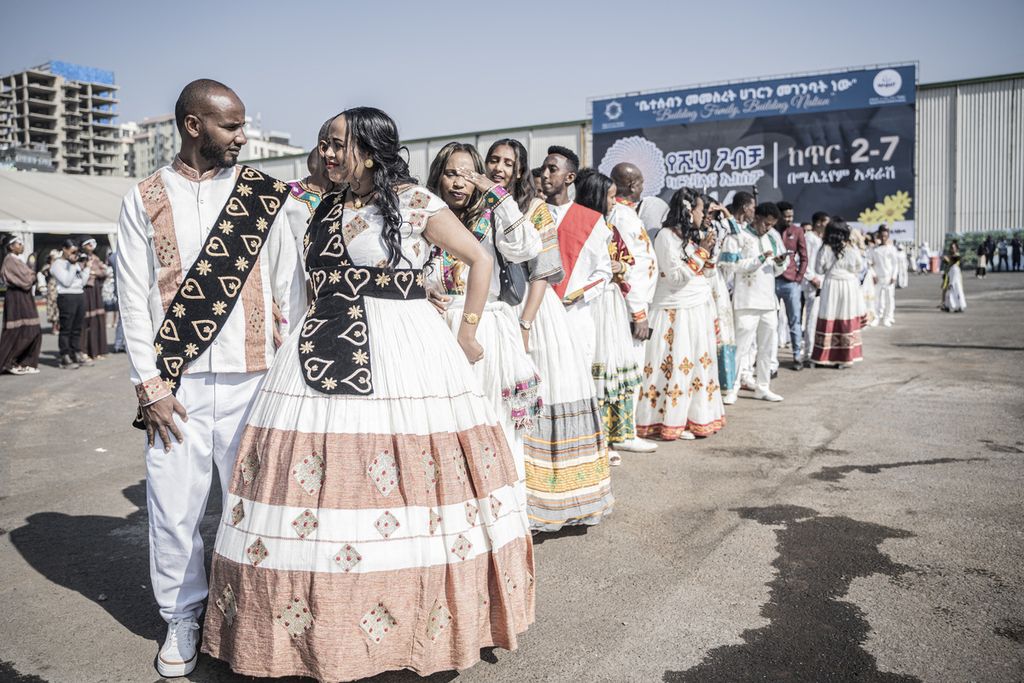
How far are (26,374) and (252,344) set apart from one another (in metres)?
10.7

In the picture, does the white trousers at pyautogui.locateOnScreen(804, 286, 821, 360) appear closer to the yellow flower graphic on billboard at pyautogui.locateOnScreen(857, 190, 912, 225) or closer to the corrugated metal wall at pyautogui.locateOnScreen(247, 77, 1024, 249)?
the yellow flower graphic on billboard at pyautogui.locateOnScreen(857, 190, 912, 225)

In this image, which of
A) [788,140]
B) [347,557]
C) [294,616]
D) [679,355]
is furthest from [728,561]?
[788,140]

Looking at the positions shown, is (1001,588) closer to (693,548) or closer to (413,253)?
(693,548)

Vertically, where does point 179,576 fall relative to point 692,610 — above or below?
above

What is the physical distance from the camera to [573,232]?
5.37 m

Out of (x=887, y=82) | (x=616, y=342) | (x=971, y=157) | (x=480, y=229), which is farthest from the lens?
(x=971, y=157)

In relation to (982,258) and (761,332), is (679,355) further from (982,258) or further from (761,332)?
(982,258)

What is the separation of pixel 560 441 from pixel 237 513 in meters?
2.15

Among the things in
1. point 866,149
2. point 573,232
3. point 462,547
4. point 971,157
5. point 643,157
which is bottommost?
point 462,547

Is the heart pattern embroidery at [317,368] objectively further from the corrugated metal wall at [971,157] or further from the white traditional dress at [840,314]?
the corrugated metal wall at [971,157]

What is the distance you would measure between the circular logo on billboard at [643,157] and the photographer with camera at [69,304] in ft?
69.5

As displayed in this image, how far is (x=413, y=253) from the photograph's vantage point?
3.03 m

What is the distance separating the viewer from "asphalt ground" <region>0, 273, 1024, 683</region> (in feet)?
10.1

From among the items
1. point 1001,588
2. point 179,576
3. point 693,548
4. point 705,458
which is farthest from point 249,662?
point 705,458
